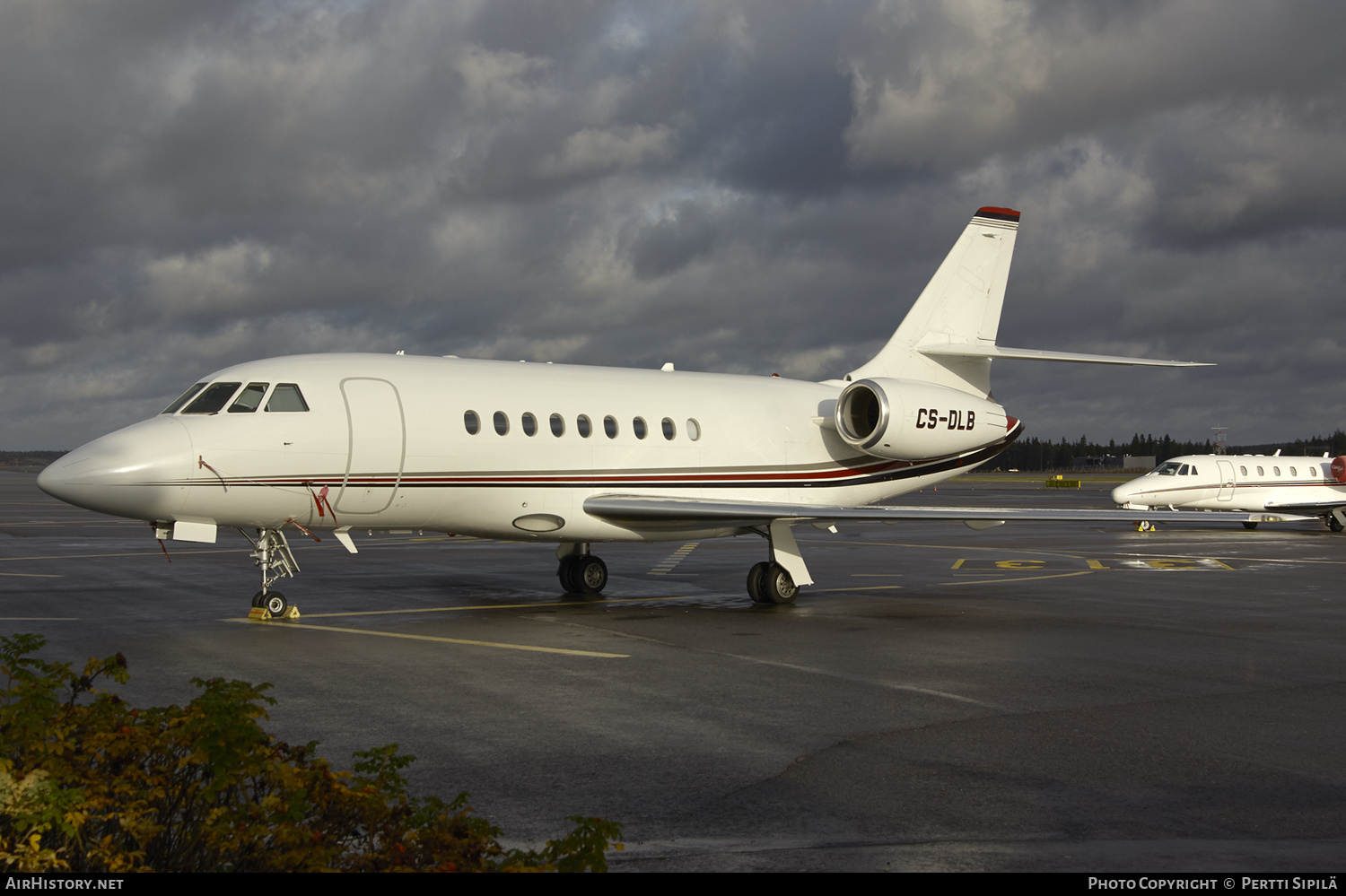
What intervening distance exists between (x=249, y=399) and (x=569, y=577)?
18.7ft

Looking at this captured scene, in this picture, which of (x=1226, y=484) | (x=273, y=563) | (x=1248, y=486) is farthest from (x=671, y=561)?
(x=1248, y=486)

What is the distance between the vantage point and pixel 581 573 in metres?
16.7

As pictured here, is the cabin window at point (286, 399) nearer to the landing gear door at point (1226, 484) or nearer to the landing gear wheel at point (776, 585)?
the landing gear wheel at point (776, 585)

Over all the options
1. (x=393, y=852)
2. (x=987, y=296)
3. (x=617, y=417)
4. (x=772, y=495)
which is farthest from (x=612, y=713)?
(x=987, y=296)

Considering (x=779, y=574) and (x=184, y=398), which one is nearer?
(x=184, y=398)

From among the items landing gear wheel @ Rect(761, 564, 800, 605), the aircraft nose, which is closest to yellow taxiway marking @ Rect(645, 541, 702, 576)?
landing gear wheel @ Rect(761, 564, 800, 605)

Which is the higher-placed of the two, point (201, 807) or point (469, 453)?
point (469, 453)

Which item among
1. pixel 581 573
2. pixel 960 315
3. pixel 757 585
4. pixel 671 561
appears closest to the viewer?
pixel 757 585

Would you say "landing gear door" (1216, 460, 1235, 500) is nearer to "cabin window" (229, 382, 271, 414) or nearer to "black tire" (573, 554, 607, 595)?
"black tire" (573, 554, 607, 595)

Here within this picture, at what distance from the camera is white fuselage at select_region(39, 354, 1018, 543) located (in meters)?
12.3

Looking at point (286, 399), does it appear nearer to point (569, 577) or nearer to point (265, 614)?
point (265, 614)

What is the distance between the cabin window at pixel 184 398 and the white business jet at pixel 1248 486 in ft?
89.8

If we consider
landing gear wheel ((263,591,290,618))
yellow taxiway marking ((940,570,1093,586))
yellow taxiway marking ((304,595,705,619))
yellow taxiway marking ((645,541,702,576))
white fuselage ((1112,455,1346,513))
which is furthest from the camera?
white fuselage ((1112,455,1346,513))

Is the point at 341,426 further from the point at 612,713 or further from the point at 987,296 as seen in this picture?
the point at 987,296
